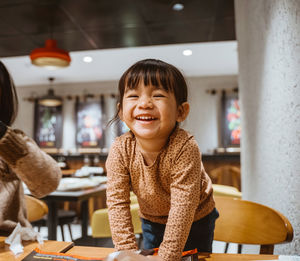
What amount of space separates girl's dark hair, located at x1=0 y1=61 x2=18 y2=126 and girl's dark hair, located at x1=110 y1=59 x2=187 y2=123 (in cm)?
54

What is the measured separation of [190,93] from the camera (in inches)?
45.1

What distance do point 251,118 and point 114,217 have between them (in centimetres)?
145

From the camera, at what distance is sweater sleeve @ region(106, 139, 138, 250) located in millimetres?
747

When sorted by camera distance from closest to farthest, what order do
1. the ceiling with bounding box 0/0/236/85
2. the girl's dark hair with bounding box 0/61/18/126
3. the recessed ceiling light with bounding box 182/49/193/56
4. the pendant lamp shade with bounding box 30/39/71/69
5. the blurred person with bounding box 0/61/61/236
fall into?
the blurred person with bounding box 0/61/61/236 → the girl's dark hair with bounding box 0/61/18/126 → the ceiling with bounding box 0/0/236/85 → the pendant lamp shade with bounding box 30/39/71/69 → the recessed ceiling light with bounding box 182/49/193/56

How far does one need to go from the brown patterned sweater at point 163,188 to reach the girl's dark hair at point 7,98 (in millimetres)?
537

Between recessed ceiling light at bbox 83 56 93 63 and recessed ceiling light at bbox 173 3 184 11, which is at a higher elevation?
recessed ceiling light at bbox 83 56 93 63

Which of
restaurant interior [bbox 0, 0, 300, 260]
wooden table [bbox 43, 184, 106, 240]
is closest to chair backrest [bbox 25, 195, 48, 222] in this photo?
restaurant interior [bbox 0, 0, 300, 260]

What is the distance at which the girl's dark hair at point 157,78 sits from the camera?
0.81 meters

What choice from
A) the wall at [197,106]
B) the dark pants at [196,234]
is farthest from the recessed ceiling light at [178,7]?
the wall at [197,106]

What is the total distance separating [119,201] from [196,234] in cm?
35

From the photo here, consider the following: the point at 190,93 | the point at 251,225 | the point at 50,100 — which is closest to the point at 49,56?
the point at 190,93

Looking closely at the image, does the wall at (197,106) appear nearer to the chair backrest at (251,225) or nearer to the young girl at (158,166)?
the chair backrest at (251,225)

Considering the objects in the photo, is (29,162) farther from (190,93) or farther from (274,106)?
(274,106)

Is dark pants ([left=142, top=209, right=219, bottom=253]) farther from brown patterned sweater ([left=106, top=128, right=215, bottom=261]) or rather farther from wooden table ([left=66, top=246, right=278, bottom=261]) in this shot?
wooden table ([left=66, top=246, right=278, bottom=261])
